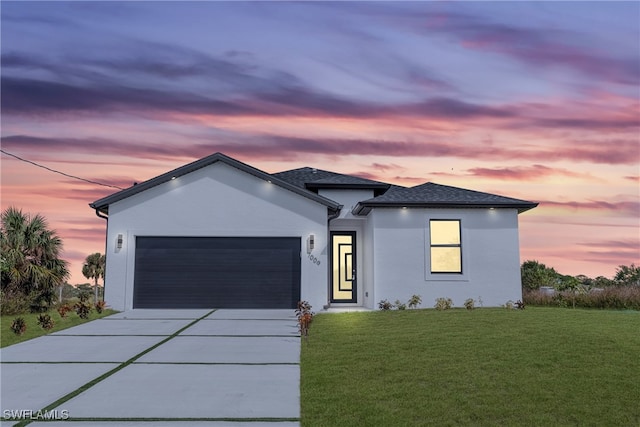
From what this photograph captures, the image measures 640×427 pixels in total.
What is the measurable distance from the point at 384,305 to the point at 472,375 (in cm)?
884

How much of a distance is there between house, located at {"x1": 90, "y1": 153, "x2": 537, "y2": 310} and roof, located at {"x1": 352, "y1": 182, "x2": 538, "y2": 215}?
0.05 meters

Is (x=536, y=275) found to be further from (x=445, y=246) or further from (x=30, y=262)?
(x=30, y=262)

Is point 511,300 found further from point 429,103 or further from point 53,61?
point 53,61

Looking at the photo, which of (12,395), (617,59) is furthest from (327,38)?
(12,395)

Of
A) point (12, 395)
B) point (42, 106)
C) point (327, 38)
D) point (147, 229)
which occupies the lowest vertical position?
point (12, 395)

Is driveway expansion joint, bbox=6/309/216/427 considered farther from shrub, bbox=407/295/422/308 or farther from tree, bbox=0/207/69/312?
tree, bbox=0/207/69/312

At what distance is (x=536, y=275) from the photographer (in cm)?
2617

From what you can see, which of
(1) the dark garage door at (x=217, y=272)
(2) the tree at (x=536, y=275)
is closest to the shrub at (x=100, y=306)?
(1) the dark garage door at (x=217, y=272)

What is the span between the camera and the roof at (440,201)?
1623 cm

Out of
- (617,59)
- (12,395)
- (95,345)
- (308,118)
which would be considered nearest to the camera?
(12,395)

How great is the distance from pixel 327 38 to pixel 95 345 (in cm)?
1035

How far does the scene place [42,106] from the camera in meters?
17.0

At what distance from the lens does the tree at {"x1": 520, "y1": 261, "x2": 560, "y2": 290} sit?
84.3 ft

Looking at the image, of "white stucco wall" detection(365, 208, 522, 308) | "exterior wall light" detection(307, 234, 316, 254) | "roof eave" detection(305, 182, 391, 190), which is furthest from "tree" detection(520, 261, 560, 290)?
"exterior wall light" detection(307, 234, 316, 254)
